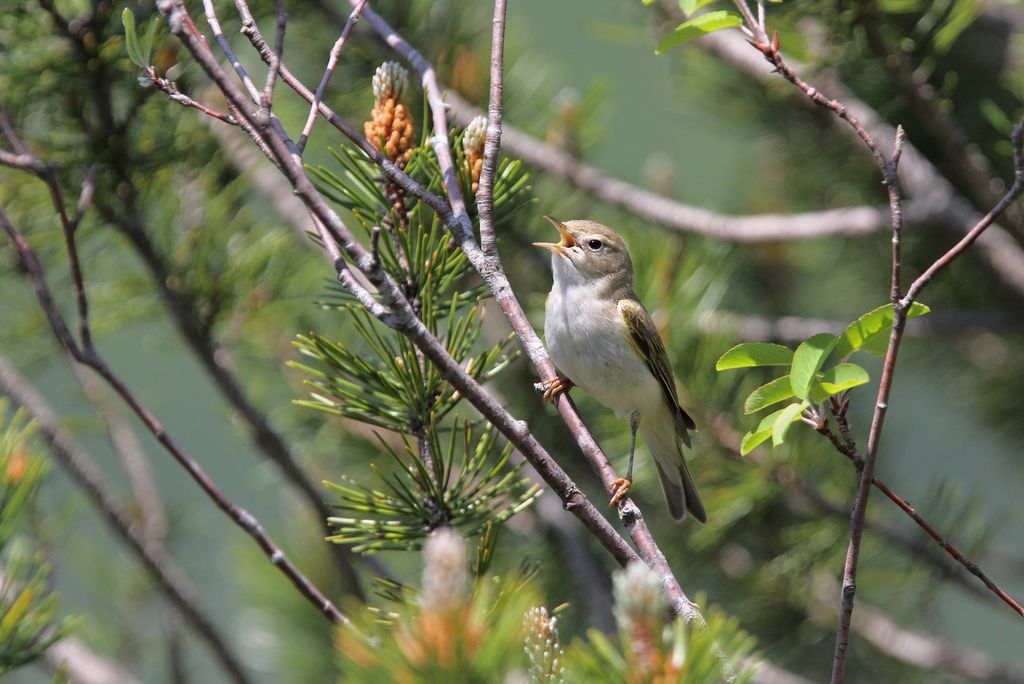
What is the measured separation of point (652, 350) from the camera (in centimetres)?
281

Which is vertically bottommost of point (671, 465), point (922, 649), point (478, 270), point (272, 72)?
point (922, 649)

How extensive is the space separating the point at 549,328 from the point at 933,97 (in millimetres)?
1108

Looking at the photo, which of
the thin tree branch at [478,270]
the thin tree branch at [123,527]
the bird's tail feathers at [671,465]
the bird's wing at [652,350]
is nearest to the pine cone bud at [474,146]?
the thin tree branch at [478,270]

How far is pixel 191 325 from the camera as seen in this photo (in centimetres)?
219

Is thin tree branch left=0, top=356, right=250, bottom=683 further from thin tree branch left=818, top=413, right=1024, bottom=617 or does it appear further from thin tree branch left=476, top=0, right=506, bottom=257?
thin tree branch left=818, top=413, right=1024, bottom=617

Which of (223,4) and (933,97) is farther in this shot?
(933,97)

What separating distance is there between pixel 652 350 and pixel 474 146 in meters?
1.36

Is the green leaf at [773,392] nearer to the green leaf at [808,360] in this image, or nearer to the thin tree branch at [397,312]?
the green leaf at [808,360]

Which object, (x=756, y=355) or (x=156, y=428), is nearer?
(x=756, y=355)

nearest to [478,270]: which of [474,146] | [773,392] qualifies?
[474,146]

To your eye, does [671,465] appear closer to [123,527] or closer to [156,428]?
[123,527]

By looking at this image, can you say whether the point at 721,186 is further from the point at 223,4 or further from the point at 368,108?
the point at 223,4

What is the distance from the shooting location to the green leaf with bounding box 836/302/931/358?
3.94 feet

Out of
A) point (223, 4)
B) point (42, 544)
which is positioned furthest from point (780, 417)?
point (42, 544)
